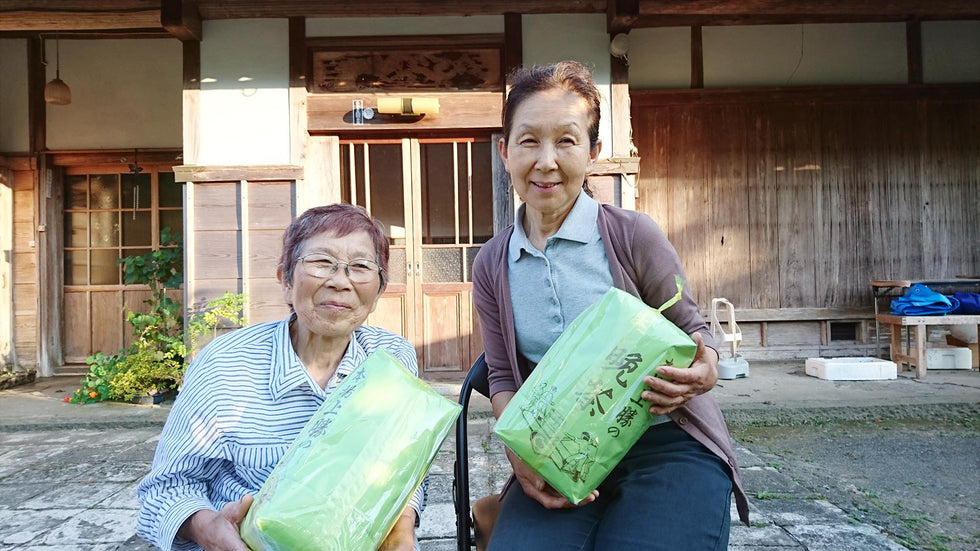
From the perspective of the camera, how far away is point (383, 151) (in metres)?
5.67

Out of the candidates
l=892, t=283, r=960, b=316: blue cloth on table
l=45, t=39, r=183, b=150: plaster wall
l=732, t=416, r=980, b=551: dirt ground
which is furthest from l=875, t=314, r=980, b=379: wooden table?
l=45, t=39, r=183, b=150: plaster wall

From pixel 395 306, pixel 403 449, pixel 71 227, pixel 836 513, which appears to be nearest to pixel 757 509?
pixel 836 513

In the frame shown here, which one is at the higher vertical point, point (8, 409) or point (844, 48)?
point (844, 48)

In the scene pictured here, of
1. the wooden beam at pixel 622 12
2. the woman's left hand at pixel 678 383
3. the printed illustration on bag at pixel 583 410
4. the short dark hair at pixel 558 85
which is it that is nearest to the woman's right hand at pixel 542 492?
the printed illustration on bag at pixel 583 410

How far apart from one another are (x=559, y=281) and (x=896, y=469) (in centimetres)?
319

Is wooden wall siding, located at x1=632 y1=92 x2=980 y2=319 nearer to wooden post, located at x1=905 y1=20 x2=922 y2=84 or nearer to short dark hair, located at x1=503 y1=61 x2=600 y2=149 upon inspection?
wooden post, located at x1=905 y1=20 x2=922 y2=84

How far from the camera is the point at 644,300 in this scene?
1492 millimetres

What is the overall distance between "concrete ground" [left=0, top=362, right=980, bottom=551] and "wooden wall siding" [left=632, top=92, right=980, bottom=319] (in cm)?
113

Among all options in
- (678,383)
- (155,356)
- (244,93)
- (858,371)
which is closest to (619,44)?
(244,93)

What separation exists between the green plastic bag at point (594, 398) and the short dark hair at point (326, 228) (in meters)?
0.61

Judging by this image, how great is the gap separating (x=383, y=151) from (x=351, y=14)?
1.25 m

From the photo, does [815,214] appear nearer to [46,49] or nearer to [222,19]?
[222,19]

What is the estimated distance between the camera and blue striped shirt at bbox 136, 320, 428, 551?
1.35m

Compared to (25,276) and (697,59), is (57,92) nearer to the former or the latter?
(25,276)
